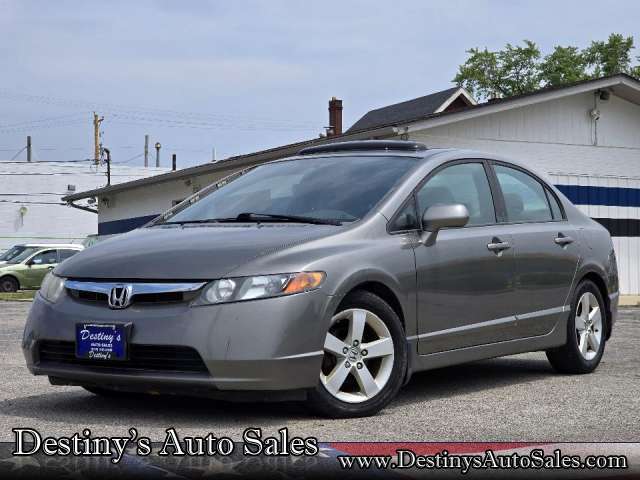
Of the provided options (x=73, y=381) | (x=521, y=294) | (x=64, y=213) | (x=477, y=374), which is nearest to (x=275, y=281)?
(x=73, y=381)

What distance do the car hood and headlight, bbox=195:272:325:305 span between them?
0.22ft

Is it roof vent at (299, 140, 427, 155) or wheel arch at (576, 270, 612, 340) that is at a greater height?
roof vent at (299, 140, 427, 155)

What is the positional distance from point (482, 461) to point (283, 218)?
7.66ft

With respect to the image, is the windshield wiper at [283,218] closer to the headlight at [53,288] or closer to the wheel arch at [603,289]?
the headlight at [53,288]

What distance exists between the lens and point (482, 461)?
4684 mm

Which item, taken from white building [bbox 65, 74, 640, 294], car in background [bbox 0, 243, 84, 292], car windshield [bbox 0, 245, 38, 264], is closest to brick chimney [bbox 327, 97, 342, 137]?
car in background [bbox 0, 243, 84, 292]

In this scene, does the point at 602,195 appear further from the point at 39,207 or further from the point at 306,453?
the point at 39,207

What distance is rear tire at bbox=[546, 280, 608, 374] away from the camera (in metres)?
8.10

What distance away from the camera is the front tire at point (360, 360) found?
5.94 metres

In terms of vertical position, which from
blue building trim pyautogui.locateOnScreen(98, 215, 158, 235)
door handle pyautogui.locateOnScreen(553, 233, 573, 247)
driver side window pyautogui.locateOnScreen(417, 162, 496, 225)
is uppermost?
driver side window pyautogui.locateOnScreen(417, 162, 496, 225)

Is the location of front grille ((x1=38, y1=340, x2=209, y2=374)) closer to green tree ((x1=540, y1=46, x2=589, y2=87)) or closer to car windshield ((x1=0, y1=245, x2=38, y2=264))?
car windshield ((x1=0, y1=245, x2=38, y2=264))

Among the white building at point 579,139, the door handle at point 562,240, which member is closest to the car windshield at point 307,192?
the door handle at point 562,240

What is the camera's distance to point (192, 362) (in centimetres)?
569

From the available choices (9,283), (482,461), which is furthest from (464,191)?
(9,283)
